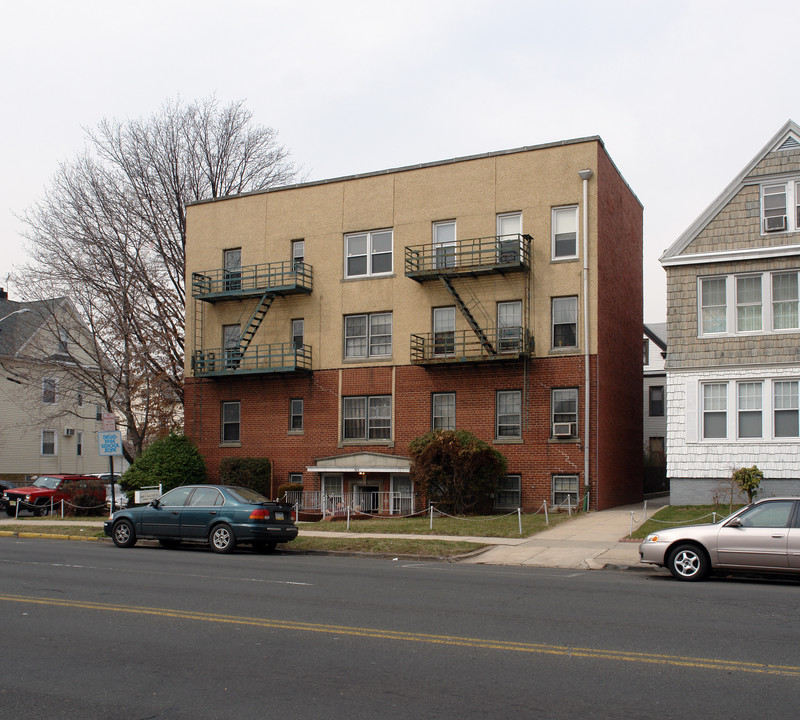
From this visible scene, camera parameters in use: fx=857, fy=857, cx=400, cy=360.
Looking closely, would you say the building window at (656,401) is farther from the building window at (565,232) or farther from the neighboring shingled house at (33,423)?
the neighboring shingled house at (33,423)

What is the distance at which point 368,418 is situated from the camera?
102 ft

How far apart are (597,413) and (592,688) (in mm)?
21222

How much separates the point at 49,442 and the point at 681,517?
135 ft

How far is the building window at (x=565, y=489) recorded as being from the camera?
2734 cm

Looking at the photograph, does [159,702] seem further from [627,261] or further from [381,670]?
[627,261]

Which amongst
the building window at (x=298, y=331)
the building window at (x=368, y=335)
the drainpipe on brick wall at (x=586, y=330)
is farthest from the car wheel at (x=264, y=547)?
the building window at (x=298, y=331)

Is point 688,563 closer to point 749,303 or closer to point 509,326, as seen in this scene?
point 749,303

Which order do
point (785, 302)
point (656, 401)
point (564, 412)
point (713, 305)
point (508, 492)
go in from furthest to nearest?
point (656, 401) < point (508, 492) < point (564, 412) < point (713, 305) < point (785, 302)

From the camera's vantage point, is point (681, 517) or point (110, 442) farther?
point (110, 442)

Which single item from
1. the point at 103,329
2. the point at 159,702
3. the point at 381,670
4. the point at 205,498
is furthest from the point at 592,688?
the point at 103,329

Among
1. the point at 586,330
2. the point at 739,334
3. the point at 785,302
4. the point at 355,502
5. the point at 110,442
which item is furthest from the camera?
the point at 355,502

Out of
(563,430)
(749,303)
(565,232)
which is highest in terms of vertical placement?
(565,232)

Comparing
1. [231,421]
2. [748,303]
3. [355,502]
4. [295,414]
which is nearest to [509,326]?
[748,303]

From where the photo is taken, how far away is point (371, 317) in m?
31.2
